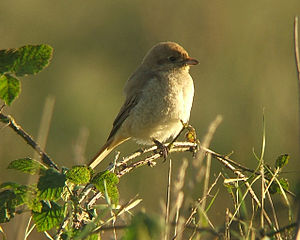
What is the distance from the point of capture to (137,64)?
9797 millimetres

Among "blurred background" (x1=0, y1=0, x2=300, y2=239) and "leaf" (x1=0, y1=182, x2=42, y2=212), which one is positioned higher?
"leaf" (x1=0, y1=182, x2=42, y2=212)

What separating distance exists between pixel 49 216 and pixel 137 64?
7.20 metres

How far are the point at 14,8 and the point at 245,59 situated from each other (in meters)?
3.43

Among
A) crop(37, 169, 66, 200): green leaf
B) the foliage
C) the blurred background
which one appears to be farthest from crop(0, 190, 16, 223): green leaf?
the blurred background

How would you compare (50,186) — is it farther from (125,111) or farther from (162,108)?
(125,111)

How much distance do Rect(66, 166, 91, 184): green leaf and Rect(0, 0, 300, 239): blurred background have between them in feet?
12.6

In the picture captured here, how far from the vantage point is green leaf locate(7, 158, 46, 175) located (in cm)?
267

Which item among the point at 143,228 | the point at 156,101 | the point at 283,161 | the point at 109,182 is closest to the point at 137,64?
the point at 156,101

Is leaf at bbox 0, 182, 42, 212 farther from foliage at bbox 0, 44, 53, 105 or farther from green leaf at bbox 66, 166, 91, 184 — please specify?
foliage at bbox 0, 44, 53, 105

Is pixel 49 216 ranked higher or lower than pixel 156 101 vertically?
higher

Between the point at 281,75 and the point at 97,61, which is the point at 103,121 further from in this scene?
the point at 281,75

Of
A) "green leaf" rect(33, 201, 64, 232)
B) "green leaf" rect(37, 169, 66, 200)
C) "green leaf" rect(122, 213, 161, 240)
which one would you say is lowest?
"green leaf" rect(33, 201, 64, 232)

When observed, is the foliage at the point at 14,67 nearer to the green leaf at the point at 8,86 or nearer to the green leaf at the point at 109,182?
the green leaf at the point at 8,86

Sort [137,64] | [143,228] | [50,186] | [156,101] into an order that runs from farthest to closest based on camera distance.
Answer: [137,64], [156,101], [50,186], [143,228]
